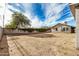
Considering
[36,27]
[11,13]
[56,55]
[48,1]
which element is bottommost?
[56,55]

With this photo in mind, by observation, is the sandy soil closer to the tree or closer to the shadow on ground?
the shadow on ground

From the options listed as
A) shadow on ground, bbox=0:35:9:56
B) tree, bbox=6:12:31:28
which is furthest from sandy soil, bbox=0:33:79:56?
tree, bbox=6:12:31:28

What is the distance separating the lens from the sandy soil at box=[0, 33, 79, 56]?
2.33 metres

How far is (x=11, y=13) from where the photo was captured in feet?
7.82

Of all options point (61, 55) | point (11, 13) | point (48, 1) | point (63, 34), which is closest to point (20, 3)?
point (11, 13)

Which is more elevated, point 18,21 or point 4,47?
point 18,21

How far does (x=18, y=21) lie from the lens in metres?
2.38

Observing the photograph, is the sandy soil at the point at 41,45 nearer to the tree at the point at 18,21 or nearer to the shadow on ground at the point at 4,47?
the shadow on ground at the point at 4,47

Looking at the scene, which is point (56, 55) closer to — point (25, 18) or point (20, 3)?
point (25, 18)

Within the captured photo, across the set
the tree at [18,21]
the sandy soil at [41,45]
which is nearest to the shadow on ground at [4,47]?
the sandy soil at [41,45]

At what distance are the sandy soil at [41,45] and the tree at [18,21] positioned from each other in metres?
0.15

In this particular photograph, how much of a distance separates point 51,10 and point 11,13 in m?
0.53

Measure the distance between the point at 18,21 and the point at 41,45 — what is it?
434mm

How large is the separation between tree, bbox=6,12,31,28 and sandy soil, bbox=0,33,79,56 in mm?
146
